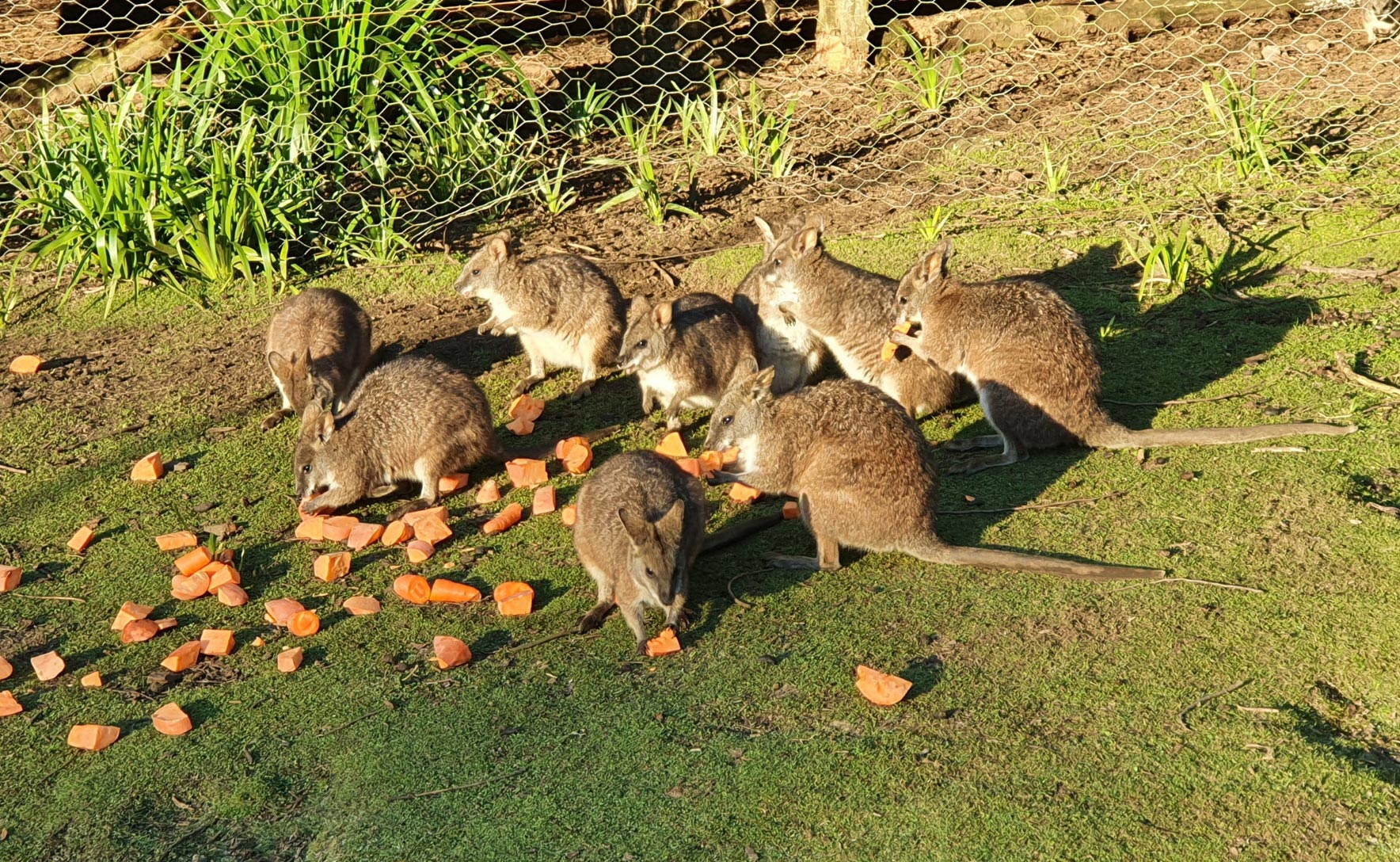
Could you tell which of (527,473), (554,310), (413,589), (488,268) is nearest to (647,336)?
(554,310)

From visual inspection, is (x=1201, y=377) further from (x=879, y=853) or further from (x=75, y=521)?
(x=75, y=521)

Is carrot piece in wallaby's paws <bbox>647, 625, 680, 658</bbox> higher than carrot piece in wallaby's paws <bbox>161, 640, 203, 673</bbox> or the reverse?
higher

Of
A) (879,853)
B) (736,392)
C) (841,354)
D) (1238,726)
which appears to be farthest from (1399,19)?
(879,853)

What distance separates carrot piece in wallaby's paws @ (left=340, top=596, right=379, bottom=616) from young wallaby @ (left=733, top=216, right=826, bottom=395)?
108 inches

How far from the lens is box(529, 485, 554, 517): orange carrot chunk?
586cm

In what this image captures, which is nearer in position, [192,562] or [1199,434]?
[192,562]

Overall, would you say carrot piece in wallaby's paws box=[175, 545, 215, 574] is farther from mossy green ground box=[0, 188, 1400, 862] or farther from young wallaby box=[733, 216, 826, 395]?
young wallaby box=[733, 216, 826, 395]

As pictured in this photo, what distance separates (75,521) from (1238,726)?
4957 millimetres

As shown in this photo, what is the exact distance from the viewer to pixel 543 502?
5871mm

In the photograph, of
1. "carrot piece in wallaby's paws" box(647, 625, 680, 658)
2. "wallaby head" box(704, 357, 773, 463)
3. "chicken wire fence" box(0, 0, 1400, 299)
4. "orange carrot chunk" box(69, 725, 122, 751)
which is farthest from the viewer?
"chicken wire fence" box(0, 0, 1400, 299)

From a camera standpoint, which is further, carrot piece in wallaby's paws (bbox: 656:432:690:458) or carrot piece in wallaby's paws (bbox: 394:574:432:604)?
carrot piece in wallaby's paws (bbox: 656:432:690:458)

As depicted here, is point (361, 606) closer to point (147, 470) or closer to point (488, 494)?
point (488, 494)

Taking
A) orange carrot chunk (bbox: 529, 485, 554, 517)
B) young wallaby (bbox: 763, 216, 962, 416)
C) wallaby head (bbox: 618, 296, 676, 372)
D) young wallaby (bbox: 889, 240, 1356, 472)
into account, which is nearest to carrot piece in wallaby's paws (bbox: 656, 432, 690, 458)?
wallaby head (bbox: 618, 296, 676, 372)

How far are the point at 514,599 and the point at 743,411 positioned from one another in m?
1.28
